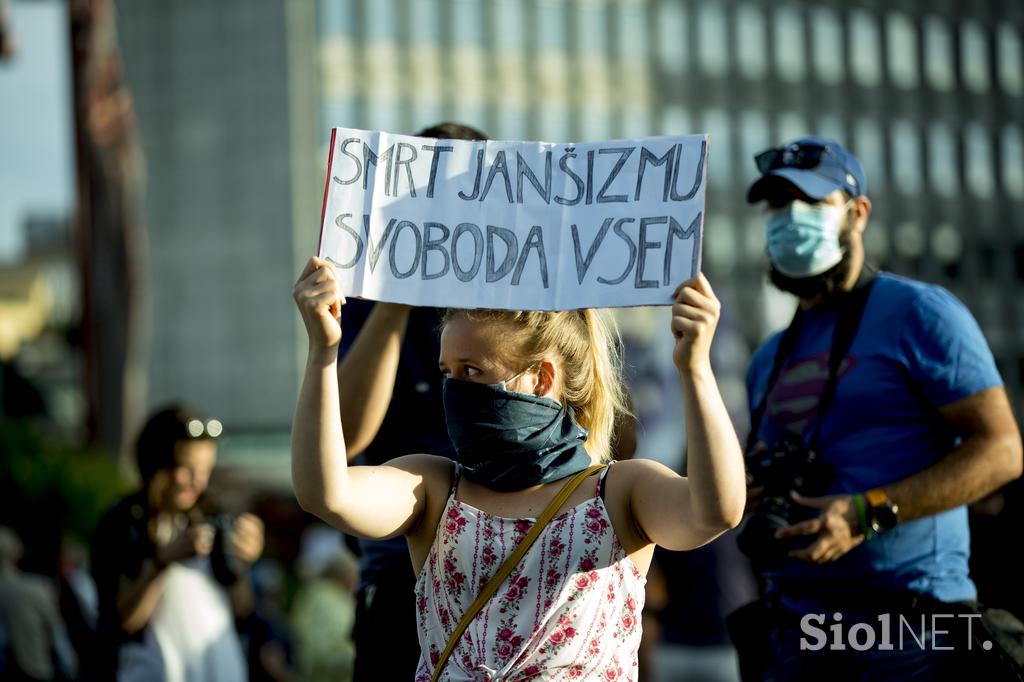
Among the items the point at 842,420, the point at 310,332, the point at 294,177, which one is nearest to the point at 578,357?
the point at 310,332

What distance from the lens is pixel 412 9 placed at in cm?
4891

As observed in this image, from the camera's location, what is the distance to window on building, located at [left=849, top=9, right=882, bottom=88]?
189 feet

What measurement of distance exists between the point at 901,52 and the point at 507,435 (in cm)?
5886

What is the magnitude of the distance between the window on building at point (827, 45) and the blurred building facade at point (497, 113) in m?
0.09

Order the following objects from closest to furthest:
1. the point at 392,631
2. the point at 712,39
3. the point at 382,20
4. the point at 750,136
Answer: the point at 392,631
the point at 382,20
the point at 712,39
the point at 750,136

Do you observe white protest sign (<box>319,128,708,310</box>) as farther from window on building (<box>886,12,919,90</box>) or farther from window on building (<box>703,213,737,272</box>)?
window on building (<box>886,12,919,90</box>)

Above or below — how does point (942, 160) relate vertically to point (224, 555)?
above

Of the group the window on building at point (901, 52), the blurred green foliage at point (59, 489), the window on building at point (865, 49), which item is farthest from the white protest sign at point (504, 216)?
the window on building at point (901, 52)

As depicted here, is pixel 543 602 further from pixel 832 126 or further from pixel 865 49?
pixel 865 49

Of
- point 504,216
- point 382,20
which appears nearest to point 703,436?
point 504,216

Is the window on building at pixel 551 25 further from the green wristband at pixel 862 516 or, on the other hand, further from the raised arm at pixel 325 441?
the raised arm at pixel 325 441

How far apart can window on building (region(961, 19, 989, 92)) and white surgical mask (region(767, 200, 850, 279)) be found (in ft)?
196

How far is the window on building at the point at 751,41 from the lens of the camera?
55156 millimetres

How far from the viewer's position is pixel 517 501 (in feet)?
10.2
